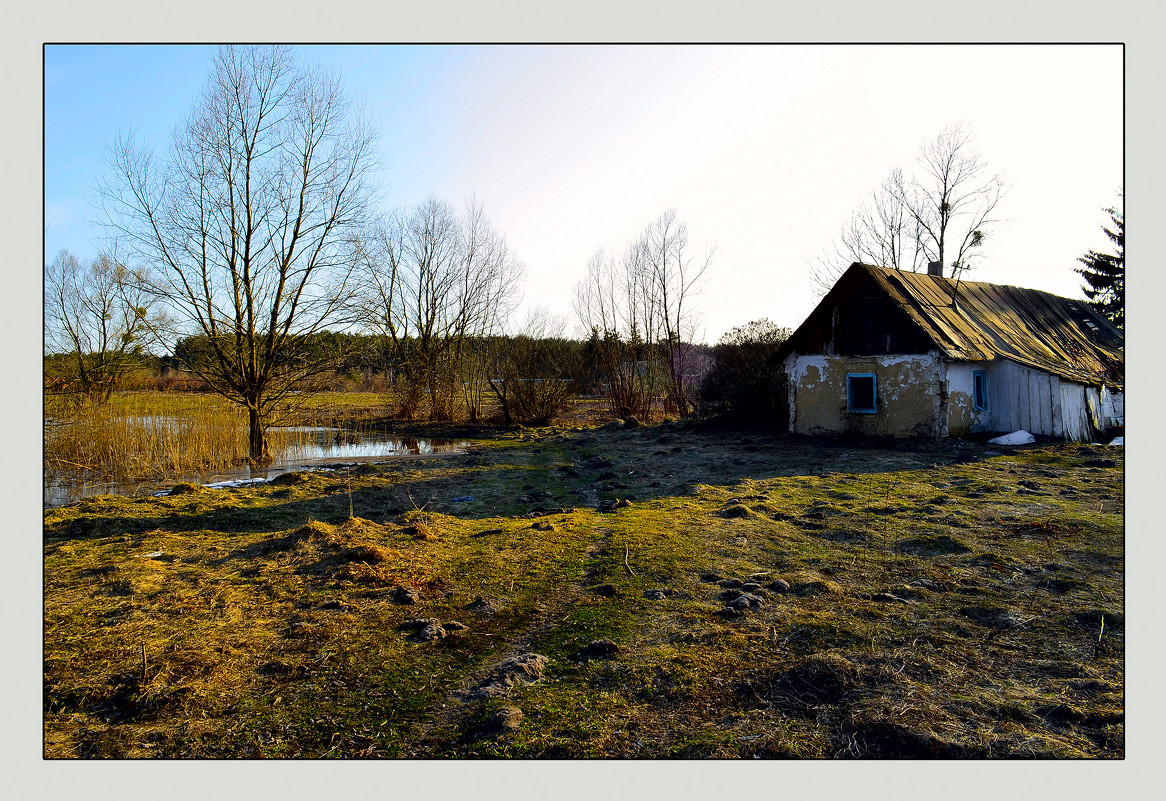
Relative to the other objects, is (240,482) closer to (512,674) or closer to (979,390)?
(512,674)

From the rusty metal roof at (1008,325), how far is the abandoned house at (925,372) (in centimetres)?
7

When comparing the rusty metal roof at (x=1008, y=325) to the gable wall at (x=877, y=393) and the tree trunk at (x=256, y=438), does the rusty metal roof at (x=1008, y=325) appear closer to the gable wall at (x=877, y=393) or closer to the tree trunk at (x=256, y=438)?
the gable wall at (x=877, y=393)

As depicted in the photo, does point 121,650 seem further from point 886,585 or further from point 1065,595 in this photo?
point 1065,595

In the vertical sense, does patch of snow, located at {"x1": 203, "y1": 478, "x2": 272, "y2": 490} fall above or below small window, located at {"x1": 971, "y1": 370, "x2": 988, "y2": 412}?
below

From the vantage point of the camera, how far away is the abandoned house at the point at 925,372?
16.4 m

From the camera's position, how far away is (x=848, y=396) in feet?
58.2

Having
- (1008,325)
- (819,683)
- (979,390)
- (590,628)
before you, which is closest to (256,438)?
(590,628)

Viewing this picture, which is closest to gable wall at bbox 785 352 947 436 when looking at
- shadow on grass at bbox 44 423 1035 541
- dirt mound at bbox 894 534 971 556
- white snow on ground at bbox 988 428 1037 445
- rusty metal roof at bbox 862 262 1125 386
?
shadow on grass at bbox 44 423 1035 541

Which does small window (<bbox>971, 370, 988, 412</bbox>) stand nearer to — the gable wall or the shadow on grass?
the gable wall

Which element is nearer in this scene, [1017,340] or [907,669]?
[907,669]

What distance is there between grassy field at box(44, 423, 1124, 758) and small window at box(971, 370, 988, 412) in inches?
322

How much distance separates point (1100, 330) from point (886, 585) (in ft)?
87.4

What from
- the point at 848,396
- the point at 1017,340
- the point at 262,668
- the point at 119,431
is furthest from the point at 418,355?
the point at 262,668

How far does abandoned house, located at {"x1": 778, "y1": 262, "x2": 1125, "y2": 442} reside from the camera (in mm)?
16406
